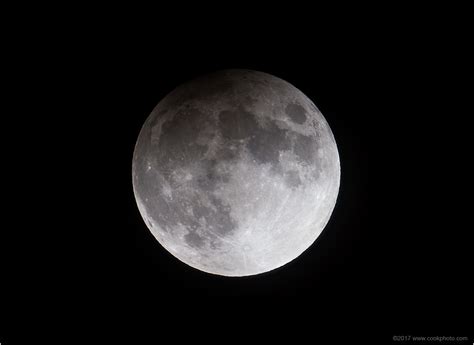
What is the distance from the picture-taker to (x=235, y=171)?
3.14 metres

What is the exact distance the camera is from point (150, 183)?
349 centimetres

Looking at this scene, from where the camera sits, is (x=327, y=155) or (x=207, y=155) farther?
(x=327, y=155)

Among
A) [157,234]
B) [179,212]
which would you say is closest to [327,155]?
[179,212]

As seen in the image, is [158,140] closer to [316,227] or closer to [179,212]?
[179,212]

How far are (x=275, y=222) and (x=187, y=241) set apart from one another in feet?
2.53

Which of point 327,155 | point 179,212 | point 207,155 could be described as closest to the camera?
point 207,155

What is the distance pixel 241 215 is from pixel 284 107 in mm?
954

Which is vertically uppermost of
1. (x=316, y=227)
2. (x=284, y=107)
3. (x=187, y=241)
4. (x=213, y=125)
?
(x=284, y=107)

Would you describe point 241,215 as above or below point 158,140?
below

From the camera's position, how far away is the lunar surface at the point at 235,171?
3.18 m

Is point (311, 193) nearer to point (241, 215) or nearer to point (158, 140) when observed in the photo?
point (241, 215)

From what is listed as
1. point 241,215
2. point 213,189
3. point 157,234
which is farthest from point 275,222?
point 157,234

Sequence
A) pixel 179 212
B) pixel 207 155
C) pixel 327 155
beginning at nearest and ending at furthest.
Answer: pixel 207 155 < pixel 179 212 < pixel 327 155

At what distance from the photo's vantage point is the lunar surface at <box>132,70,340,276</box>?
10.4 feet
